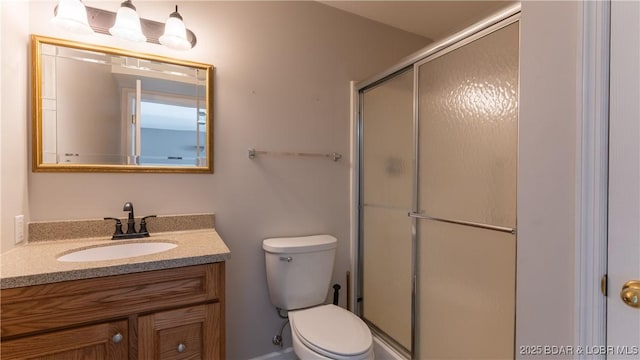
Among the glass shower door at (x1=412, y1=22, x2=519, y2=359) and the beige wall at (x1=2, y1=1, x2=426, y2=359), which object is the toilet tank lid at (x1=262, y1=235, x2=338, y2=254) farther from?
the glass shower door at (x1=412, y1=22, x2=519, y2=359)

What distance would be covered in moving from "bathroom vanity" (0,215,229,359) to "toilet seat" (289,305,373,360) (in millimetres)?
404

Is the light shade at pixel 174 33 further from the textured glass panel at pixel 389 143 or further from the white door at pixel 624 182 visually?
the white door at pixel 624 182

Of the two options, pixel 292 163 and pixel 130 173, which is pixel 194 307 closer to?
pixel 130 173

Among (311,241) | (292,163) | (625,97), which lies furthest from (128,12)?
(625,97)

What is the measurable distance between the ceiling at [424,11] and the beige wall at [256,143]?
0.09 metres

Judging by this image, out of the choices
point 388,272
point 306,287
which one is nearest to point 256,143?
point 306,287

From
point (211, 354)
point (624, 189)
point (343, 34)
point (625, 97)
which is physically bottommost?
point (211, 354)

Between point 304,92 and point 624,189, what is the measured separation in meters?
1.56

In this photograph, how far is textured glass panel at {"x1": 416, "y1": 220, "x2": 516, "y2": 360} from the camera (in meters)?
1.17

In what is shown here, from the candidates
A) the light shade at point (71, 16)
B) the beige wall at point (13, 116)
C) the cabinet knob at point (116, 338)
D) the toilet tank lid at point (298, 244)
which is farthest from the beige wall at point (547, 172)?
the beige wall at point (13, 116)

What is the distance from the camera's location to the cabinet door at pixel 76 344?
879mm

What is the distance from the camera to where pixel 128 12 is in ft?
4.33

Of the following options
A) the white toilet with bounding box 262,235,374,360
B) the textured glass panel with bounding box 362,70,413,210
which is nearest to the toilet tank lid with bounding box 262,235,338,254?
the white toilet with bounding box 262,235,374,360

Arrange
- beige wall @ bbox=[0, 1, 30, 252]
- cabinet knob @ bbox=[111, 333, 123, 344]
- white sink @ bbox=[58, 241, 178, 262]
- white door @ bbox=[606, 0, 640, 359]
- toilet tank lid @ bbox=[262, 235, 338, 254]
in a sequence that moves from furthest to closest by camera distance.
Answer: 1. toilet tank lid @ bbox=[262, 235, 338, 254]
2. white sink @ bbox=[58, 241, 178, 262]
3. beige wall @ bbox=[0, 1, 30, 252]
4. cabinet knob @ bbox=[111, 333, 123, 344]
5. white door @ bbox=[606, 0, 640, 359]
